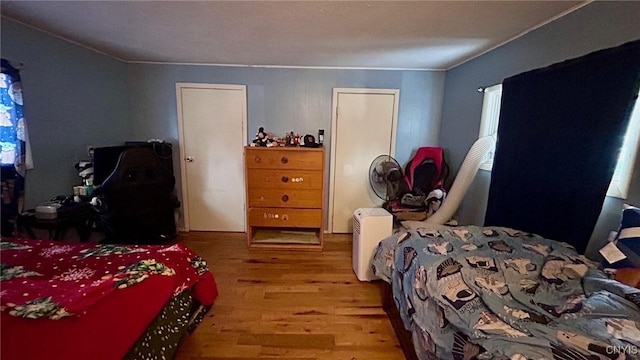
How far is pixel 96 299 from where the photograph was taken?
3.58 ft

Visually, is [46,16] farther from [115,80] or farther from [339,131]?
[339,131]

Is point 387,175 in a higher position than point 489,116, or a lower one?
lower

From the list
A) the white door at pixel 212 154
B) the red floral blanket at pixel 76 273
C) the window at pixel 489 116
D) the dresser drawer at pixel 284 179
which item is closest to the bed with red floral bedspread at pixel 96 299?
the red floral blanket at pixel 76 273

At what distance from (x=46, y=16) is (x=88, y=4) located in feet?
1.70

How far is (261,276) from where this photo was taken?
2.64 metres

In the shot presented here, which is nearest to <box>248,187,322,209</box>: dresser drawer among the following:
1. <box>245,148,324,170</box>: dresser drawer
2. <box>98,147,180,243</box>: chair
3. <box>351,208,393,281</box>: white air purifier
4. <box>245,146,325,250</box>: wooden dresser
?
<box>245,146,325,250</box>: wooden dresser

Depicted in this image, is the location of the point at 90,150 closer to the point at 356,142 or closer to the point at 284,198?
the point at 284,198

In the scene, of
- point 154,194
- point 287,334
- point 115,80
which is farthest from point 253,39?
point 287,334

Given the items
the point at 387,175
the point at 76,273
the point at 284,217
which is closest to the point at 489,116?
the point at 387,175

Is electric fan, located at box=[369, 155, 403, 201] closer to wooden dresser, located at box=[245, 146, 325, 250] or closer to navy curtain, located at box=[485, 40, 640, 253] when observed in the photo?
wooden dresser, located at box=[245, 146, 325, 250]

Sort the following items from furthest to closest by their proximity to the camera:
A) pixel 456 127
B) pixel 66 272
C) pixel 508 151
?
1. pixel 456 127
2. pixel 508 151
3. pixel 66 272

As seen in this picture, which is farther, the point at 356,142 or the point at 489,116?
the point at 356,142

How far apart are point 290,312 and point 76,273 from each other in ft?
4.46

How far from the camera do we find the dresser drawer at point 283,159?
3.00m
